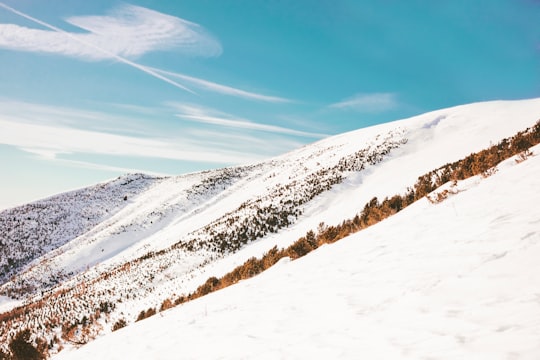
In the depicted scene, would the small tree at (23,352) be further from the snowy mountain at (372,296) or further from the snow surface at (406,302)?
the snow surface at (406,302)

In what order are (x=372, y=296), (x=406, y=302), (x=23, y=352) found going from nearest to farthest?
1. (x=406, y=302)
2. (x=372, y=296)
3. (x=23, y=352)

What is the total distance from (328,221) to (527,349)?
1317 centimetres

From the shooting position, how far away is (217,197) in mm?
45750

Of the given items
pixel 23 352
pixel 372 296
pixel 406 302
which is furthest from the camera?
pixel 23 352

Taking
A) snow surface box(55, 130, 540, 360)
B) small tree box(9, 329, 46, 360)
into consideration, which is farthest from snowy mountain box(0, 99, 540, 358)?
small tree box(9, 329, 46, 360)

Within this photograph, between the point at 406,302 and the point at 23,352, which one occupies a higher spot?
the point at 406,302

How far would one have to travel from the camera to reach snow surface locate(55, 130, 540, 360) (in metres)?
2.50

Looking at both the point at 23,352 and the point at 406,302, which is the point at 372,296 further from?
the point at 23,352

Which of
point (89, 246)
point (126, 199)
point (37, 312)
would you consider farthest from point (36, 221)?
point (37, 312)

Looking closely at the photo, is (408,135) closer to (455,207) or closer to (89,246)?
(455,207)

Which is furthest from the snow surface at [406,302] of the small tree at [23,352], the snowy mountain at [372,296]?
the small tree at [23,352]

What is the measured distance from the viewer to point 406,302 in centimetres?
338

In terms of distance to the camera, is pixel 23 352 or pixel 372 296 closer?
pixel 372 296

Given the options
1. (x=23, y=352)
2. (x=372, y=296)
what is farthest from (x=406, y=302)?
(x=23, y=352)
